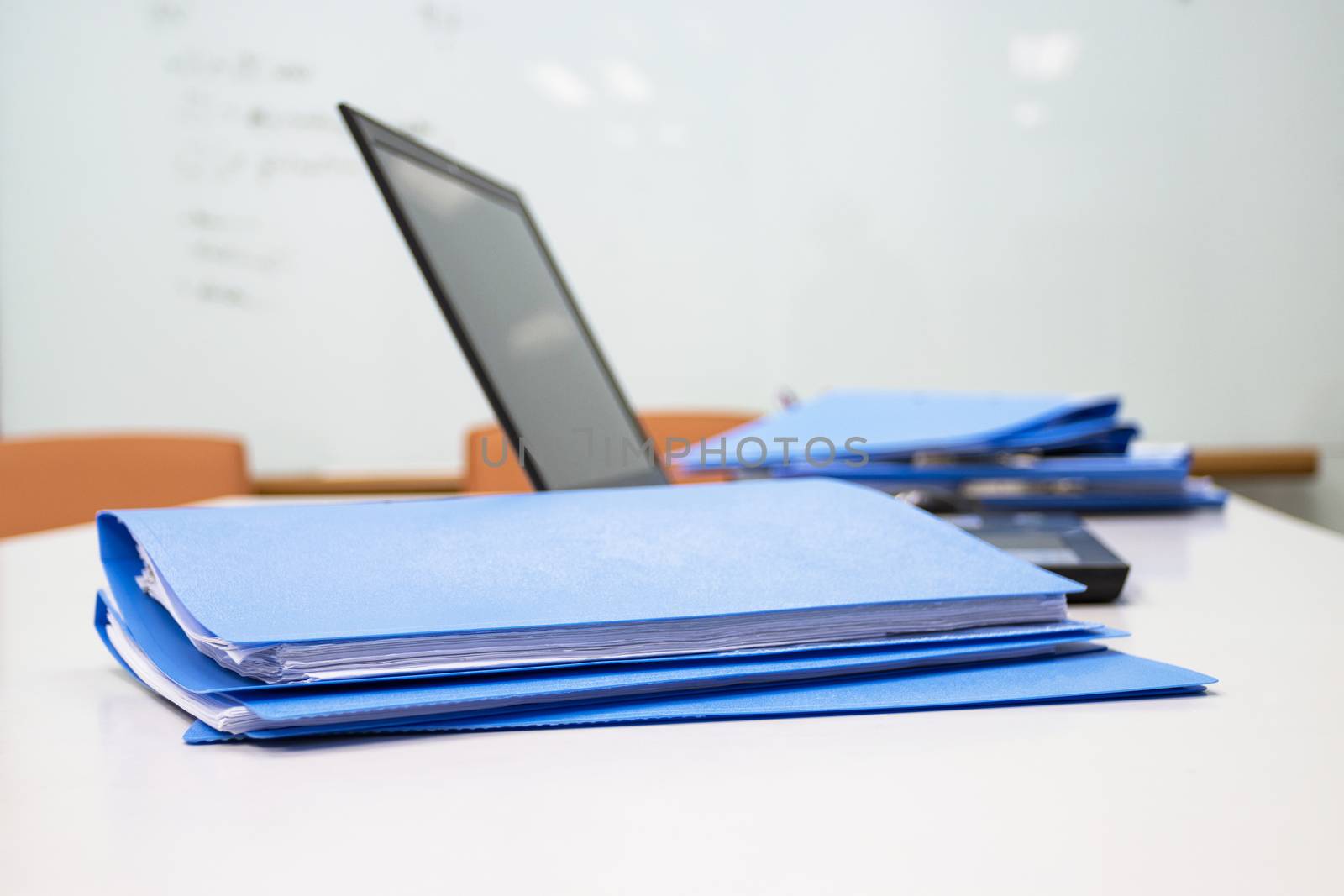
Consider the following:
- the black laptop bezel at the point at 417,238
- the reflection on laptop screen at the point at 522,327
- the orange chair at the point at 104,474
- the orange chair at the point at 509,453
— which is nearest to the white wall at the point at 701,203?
the orange chair at the point at 509,453

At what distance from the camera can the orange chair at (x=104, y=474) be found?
1.24 m

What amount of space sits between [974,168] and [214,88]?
1.46 m

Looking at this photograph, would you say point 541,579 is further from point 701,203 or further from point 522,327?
point 701,203

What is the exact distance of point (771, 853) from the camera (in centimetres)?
25

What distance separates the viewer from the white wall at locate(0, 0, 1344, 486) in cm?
196

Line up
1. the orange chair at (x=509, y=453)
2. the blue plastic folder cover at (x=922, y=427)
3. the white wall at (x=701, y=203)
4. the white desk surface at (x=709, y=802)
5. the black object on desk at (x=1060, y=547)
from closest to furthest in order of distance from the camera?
the white desk surface at (x=709, y=802)
the black object on desk at (x=1060, y=547)
the blue plastic folder cover at (x=922, y=427)
the orange chair at (x=509, y=453)
the white wall at (x=701, y=203)

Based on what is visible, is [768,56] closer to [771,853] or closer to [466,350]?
[466,350]

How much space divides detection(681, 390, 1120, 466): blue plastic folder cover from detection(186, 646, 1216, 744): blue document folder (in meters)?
0.48

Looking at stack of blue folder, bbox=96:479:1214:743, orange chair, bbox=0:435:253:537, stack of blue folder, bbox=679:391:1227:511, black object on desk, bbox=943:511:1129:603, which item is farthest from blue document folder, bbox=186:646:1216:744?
orange chair, bbox=0:435:253:537

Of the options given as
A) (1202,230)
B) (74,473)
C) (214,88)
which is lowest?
(74,473)

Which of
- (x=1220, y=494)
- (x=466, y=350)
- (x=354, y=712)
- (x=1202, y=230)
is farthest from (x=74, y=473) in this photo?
(x=1202, y=230)

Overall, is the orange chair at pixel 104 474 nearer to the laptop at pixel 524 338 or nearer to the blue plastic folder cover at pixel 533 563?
the laptop at pixel 524 338

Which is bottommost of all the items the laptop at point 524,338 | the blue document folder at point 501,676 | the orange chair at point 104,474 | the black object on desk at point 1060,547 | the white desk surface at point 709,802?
the orange chair at point 104,474

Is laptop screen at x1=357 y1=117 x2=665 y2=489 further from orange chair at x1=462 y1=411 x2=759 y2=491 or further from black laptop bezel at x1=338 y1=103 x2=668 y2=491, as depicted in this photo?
orange chair at x1=462 y1=411 x2=759 y2=491
